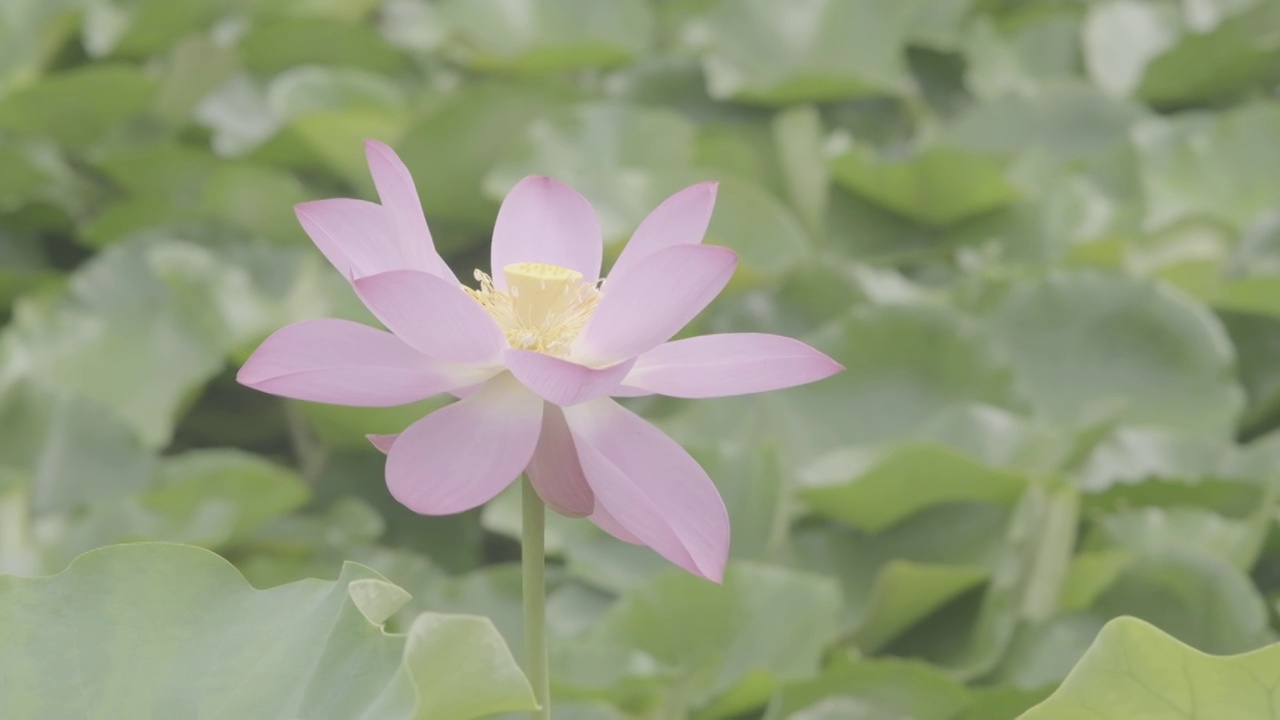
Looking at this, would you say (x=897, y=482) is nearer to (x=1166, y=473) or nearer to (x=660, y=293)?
(x=1166, y=473)

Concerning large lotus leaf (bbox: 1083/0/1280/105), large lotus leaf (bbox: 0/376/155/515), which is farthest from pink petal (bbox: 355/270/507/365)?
large lotus leaf (bbox: 1083/0/1280/105)

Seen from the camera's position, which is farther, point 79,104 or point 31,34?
point 31,34

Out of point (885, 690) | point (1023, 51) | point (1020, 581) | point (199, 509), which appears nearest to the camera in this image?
point (885, 690)

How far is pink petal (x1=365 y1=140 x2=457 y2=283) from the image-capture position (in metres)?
0.38

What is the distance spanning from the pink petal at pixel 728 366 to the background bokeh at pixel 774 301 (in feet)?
1.06

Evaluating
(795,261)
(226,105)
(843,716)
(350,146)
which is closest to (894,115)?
(795,261)

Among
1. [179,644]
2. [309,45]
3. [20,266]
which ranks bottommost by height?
[20,266]

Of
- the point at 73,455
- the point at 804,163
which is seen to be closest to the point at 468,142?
the point at 804,163

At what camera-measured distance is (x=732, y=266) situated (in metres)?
0.37

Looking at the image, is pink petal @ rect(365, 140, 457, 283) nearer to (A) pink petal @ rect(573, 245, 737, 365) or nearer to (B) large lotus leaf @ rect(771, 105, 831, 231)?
(A) pink petal @ rect(573, 245, 737, 365)

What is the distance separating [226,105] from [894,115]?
62cm

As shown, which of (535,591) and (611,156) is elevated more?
(535,591)

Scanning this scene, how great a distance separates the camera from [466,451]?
0.35 m

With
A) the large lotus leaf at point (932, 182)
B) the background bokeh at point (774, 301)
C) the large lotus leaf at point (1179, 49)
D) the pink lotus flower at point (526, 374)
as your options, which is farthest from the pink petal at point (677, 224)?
the large lotus leaf at point (1179, 49)
